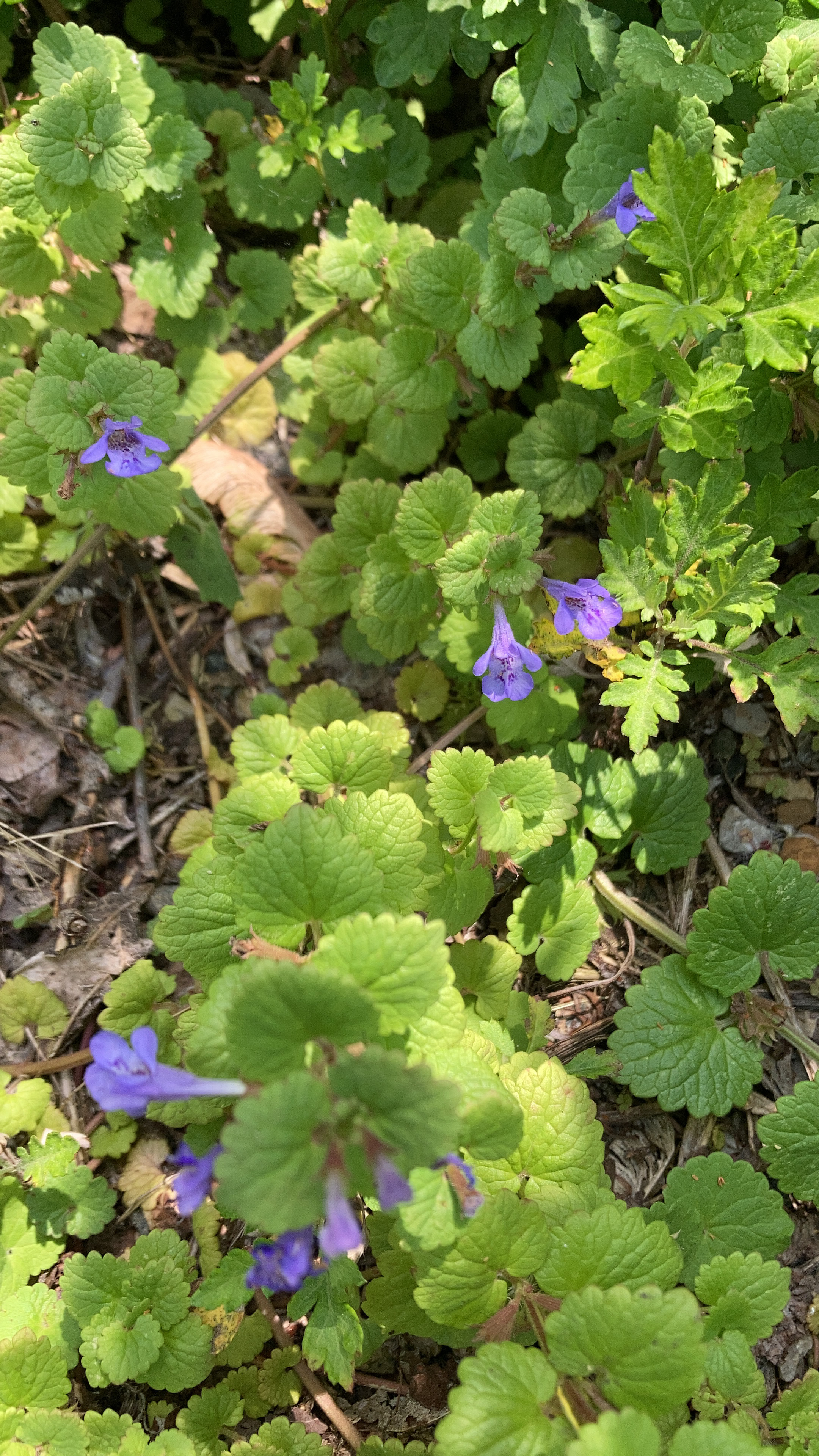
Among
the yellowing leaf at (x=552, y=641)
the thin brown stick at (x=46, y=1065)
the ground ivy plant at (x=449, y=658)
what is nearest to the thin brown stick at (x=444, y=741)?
the ground ivy plant at (x=449, y=658)

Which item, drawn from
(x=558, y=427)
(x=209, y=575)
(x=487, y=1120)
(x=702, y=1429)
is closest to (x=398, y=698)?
(x=209, y=575)

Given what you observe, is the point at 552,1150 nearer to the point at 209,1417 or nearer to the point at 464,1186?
the point at 464,1186

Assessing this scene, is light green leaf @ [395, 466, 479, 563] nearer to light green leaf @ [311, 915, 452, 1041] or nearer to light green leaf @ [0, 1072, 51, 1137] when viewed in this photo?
light green leaf @ [311, 915, 452, 1041]

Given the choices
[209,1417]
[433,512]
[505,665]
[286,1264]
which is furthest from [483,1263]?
[433,512]

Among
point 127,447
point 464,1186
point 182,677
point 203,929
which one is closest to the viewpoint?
point 464,1186

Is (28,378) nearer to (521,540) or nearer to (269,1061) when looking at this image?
(521,540)

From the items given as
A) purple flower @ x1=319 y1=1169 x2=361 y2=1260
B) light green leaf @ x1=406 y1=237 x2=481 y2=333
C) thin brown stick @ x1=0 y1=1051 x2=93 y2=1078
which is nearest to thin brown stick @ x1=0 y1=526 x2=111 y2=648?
light green leaf @ x1=406 y1=237 x2=481 y2=333
